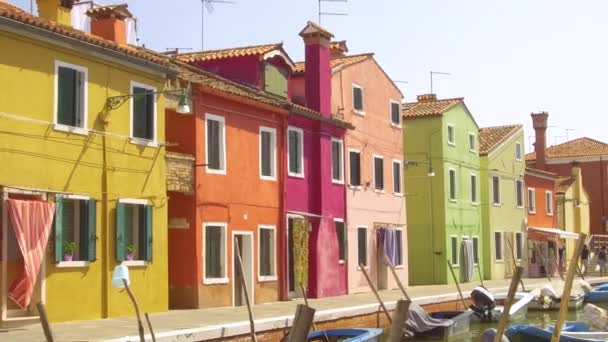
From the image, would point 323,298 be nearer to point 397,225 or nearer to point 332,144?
point 332,144

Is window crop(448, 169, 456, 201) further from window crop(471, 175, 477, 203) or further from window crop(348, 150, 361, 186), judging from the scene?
window crop(348, 150, 361, 186)

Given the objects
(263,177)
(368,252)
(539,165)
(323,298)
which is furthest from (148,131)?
(539,165)

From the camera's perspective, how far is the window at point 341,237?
2989 centimetres

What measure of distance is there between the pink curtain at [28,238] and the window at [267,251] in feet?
28.5

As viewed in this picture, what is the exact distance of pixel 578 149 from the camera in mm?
62531

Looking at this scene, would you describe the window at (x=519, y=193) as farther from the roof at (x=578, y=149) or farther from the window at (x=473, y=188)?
the roof at (x=578, y=149)

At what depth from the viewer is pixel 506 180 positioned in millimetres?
45562

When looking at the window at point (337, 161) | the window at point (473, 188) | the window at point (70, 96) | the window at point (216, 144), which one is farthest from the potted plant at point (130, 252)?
the window at point (473, 188)

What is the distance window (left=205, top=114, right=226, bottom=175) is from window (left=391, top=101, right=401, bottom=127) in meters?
12.0

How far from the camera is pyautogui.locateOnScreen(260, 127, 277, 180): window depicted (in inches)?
1030

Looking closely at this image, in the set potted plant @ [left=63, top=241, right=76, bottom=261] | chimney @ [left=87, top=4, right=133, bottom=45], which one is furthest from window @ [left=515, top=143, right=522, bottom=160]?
potted plant @ [left=63, top=241, right=76, bottom=261]

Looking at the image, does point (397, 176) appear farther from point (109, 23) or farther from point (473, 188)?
point (109, 23)

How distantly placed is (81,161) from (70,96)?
1319 mm

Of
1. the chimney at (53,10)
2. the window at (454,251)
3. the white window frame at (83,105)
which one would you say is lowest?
the window at (454,251)
